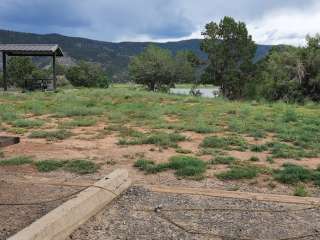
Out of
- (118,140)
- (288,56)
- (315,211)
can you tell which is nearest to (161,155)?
(118,140)

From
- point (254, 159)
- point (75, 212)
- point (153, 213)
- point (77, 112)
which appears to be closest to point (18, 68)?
point (77, 112)

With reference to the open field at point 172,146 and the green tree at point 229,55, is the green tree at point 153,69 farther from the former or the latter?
the open field at point 172,146

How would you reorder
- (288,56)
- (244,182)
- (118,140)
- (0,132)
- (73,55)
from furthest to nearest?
(73,55) → (288,56) → (0,132) → (118,140) → (244,182)

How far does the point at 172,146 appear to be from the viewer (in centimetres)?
783

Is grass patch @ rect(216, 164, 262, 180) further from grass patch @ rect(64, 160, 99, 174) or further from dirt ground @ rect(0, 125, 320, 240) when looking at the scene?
grass patch @ rect(64, 160, 99, 174)

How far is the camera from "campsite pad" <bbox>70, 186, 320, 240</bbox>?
369 centimetres

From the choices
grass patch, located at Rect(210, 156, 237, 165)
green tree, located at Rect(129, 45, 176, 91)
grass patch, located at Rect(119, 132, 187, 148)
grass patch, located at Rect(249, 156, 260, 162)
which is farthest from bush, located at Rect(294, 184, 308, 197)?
green tree, located at Rect(129, 45, 176, 91)

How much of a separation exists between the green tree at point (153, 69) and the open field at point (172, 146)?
3722cm

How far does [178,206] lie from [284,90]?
23.8m

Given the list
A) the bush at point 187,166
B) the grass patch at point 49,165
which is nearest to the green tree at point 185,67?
the bush at point 187,166

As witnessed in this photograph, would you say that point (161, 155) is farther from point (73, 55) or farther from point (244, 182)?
point (73, 55)

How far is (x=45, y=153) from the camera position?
23.8ft

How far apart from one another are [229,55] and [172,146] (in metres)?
40.7

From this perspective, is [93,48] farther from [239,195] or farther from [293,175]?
[239,195]
